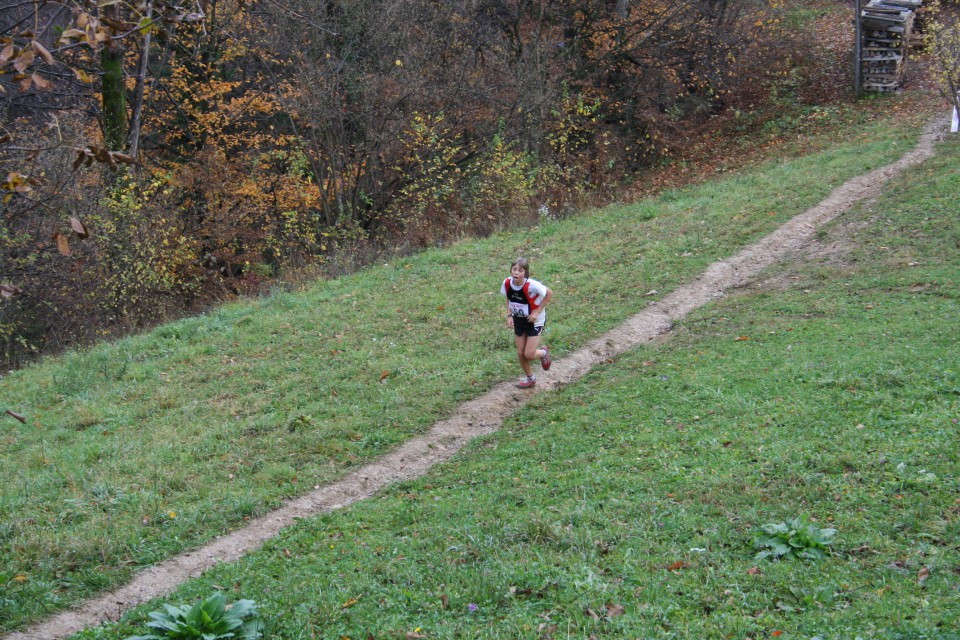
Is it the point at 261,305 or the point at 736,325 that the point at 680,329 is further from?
the point at 261,305

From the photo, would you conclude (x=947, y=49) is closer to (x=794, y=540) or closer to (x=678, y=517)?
(x=678, y=517)

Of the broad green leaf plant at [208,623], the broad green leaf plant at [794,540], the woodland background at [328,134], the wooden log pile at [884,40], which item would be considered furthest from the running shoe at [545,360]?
the wooden log pile at [884,40]

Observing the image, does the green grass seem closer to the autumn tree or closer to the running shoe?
the running shoe

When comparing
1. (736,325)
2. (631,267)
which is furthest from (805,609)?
(631,267)

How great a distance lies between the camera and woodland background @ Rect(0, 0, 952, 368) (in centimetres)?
1752

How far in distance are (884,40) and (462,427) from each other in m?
24.5

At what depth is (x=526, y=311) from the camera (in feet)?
31.5

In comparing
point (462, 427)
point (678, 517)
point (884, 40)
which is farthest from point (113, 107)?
point (884, 40)

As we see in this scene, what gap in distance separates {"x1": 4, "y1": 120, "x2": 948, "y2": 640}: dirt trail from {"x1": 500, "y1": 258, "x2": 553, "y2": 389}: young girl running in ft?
1.42

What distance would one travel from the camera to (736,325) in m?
11.1

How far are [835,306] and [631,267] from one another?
13.8 feet

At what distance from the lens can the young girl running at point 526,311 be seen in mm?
9406

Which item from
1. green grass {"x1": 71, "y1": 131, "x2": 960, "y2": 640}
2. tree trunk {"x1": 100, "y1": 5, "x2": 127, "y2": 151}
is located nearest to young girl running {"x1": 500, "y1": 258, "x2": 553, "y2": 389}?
green grass {"x1": 71, "y1": 131, "x2": 960, "y2": 640}

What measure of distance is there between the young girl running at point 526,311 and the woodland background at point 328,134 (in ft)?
28.4
